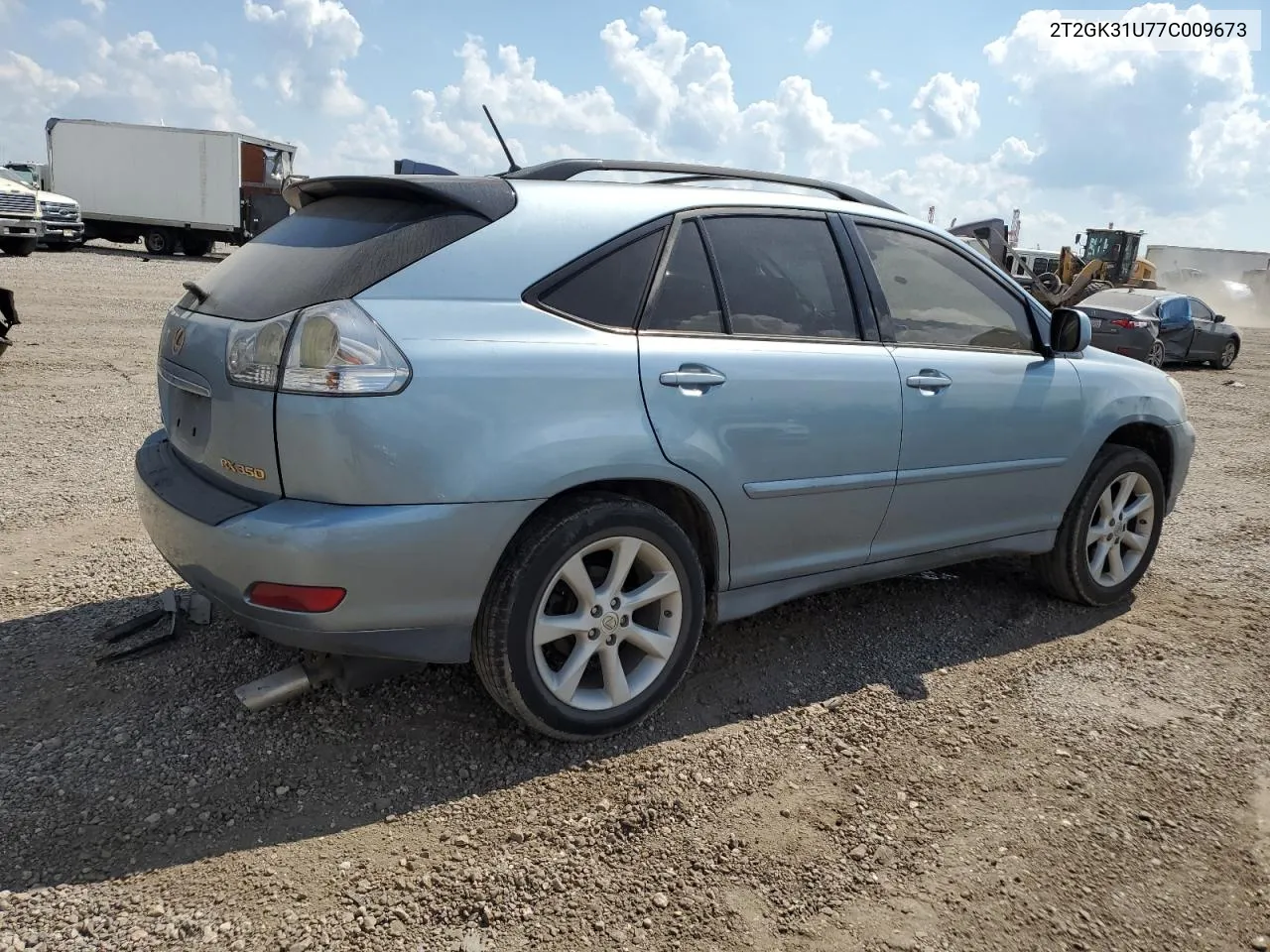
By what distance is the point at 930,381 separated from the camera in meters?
3.68

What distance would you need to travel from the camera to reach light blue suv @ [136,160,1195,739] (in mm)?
2576

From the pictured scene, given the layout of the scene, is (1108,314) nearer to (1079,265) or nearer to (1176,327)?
(1176,327)

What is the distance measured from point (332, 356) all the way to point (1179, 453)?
4118 millimetres

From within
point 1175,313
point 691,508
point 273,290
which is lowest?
point 691,508

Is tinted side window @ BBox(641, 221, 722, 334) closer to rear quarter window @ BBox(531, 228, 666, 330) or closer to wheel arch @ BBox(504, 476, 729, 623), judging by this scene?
rear quarter window @ BBox(531, 228, 666, 330)

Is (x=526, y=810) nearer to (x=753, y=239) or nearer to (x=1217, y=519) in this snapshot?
(x=753, y=239)

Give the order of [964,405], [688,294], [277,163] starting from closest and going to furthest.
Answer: [688,294] → [964,405] → [277,163]

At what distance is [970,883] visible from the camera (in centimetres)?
256

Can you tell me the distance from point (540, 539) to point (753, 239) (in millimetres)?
1361

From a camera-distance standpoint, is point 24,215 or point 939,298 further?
point 24,215

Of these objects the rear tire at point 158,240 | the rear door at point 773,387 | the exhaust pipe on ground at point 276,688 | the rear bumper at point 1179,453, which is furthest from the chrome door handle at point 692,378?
the rear tire at point 158,240

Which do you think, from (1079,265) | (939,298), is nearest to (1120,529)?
(939,298)

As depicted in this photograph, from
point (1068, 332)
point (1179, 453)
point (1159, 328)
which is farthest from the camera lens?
point (1159, 328)

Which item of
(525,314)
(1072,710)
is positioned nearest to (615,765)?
(525,314)
